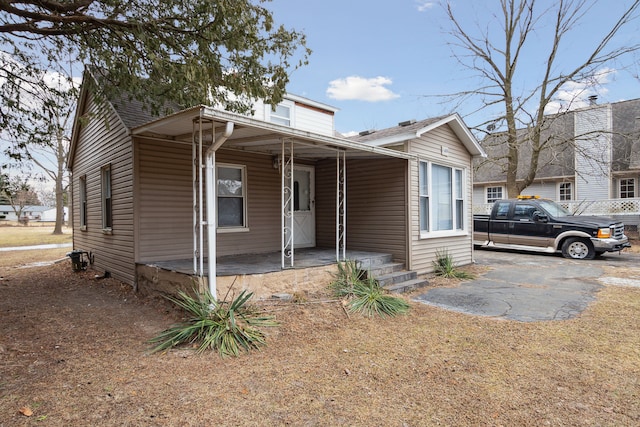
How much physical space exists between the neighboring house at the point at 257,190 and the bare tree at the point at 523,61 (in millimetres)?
8546

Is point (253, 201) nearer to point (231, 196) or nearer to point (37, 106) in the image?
point (231, 196)

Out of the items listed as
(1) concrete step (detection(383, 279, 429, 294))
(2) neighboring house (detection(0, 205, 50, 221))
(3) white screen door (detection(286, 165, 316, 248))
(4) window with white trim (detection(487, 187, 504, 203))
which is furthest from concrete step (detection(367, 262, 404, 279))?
(2) neighboring house (detection(0, 205, 50, 221))

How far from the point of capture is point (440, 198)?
880cm

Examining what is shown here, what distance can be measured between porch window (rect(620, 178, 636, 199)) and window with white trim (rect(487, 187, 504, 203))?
17.4ft

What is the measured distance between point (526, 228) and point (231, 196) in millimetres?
9570

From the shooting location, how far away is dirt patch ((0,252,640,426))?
9.07 feet

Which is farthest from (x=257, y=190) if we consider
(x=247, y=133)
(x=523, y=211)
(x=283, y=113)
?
(x=523, y=211)

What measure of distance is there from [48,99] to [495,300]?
9.33 m

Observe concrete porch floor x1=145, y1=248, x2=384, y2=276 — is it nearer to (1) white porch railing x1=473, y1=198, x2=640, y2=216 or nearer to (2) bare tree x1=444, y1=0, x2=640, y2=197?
(2) bare tree x1=444, y1=0, x2=640, y2=197

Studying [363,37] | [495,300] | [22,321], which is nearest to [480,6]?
[363,37]

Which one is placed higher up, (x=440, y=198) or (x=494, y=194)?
(x=494, y=194)

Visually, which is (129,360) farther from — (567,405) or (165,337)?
(567,405)

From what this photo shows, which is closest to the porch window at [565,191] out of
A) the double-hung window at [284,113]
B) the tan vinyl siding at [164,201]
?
A: the double-hung window at [284,113]

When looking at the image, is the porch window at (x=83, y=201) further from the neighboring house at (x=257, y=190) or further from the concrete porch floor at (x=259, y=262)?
the concrete porch floor at (x=259, y=262)
